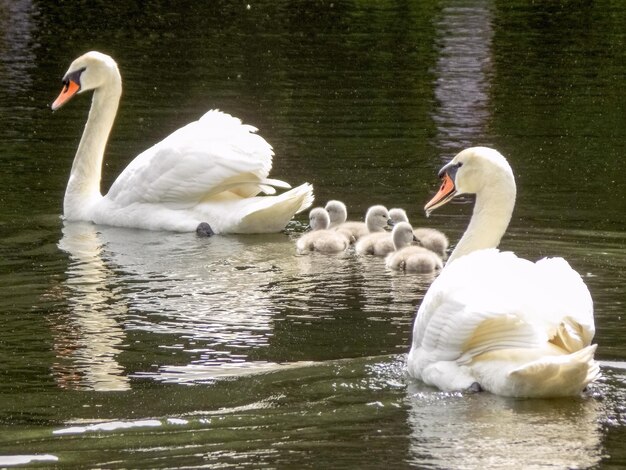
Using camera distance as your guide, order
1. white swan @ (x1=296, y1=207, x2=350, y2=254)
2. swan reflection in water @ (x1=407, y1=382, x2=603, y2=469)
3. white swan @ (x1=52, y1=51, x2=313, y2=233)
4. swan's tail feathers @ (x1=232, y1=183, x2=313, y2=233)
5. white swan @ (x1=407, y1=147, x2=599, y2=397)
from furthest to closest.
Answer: white swan @ (x1=52, y1=51, x2=313, y2=233), swan's tail feathers @ (x1=232, y1=183, x2=313, y2=233), white swan @ (x1=296, y1=207, x2=350, y2=254), white swan @ (x1=407, y1=147, x2=599, y2=397), swan reflection in water @ (x1=407, y1=382, x2=603, y2=469)

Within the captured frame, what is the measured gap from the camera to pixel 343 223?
40.5 feet

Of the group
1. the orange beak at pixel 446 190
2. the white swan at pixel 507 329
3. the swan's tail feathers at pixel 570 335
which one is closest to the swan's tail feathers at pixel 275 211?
the orange beak at pixel 446 190

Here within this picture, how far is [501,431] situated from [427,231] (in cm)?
481

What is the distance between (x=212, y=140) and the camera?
12641 millimetres

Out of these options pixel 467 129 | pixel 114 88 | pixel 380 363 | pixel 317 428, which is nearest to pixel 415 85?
pixel 467 129

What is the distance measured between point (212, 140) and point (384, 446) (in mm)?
6213

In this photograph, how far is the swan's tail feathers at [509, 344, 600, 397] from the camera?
696 cm

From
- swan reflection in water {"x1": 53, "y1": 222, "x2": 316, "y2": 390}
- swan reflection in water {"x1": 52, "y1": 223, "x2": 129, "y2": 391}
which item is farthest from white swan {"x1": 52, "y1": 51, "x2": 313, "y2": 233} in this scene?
swan reflection in water {"x1": 52, "y1": 223, "x2": 129, "y2": 391}

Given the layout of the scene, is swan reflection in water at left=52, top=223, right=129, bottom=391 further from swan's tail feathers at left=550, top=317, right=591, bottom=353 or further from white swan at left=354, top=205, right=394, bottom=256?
swan's tail feathers at left=550, top=317, right=591, bottom=353

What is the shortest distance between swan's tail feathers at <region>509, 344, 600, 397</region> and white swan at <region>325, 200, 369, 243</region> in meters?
4.94

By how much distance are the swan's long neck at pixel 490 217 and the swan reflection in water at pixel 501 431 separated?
137 cm

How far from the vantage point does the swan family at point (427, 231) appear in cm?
721

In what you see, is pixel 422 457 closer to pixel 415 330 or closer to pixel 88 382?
pixel 415 330

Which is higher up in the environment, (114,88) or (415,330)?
(114,88)
